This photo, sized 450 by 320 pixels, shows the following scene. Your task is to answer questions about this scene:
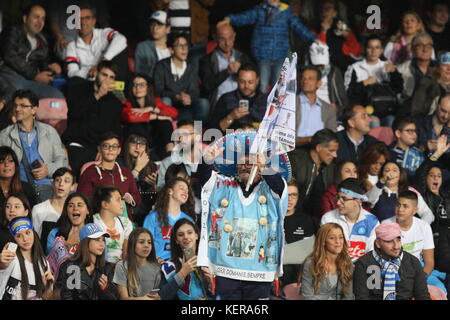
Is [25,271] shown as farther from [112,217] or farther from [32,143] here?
[32,143]

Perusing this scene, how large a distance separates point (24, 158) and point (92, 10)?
2421mm

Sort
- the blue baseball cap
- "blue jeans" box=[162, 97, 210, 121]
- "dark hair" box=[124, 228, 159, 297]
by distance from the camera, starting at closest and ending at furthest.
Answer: "dark hair" box=[124, 228, 159, 297] < the blue baseball cap < "blue jeans" box=[162, 97, 210, 121]

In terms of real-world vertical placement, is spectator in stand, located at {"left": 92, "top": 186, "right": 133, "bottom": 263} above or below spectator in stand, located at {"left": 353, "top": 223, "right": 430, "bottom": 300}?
above

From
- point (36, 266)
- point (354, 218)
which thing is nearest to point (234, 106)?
point (354, 218)

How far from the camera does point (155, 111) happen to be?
42.8 feet

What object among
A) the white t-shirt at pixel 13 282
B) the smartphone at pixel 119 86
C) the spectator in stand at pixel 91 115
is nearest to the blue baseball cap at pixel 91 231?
the white t-shirt at pixel 13 282

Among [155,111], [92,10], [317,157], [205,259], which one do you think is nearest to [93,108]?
[155,111]

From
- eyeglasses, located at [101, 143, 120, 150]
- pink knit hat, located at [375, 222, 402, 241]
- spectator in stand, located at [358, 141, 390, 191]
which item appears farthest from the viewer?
spectator in stand, located at [358, 141, 390, 191]

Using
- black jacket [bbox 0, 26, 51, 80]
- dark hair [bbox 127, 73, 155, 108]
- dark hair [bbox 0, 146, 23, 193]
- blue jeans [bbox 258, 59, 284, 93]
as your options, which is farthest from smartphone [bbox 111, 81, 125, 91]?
dark hair [bbox 0, 146, 23, 193]

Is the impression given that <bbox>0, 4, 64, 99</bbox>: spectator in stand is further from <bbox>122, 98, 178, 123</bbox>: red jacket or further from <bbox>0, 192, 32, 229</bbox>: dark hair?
<bbox>0, 192, 32, 229</bbox>: dark hair

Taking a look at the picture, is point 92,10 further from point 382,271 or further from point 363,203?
point 382,271

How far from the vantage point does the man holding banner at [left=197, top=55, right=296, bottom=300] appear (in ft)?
32.3

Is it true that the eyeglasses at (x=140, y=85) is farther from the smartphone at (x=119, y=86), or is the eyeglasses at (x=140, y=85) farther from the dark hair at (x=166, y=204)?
the dark hair at (x=166, y=204)

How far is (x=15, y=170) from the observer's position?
11.8 meters
